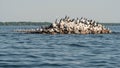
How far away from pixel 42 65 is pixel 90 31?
68736 mm

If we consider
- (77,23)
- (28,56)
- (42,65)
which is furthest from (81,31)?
(42,65)

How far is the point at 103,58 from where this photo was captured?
32.8 m

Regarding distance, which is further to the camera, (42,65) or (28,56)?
(28,56)

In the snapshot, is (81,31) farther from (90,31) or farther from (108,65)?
(108,65)

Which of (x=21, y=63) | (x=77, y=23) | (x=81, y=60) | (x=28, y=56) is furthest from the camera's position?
(x=77, y=23)

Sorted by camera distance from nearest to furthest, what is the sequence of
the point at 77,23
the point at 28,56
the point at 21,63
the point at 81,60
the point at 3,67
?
1. the point at 3,67
2. the point at 21,63
3. the point at 81,60
4. the point at 28,56
5. the point at 77,23

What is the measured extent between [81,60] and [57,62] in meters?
2.44

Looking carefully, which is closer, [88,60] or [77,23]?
[88,60]

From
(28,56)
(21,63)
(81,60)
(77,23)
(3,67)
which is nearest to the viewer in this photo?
(3,67)

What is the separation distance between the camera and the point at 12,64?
2823 centimetres

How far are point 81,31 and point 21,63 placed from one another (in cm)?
6562

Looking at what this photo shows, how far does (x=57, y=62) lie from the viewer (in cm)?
2978

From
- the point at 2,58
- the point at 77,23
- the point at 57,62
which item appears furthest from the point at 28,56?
the point at 77,23

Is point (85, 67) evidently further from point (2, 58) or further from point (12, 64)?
point (2, 58)
